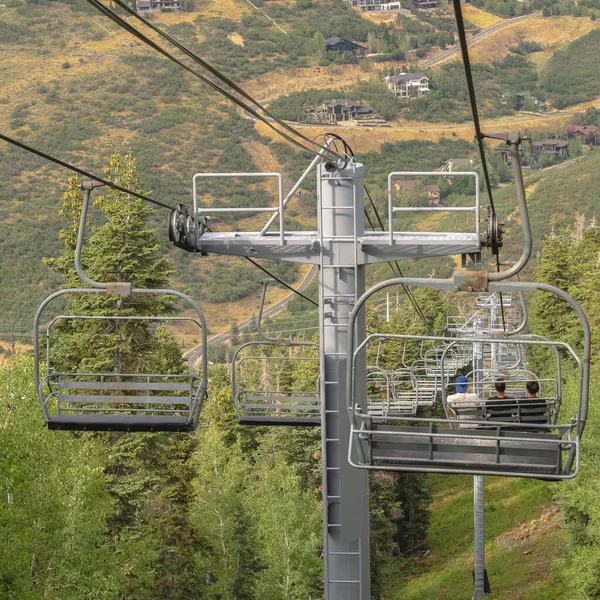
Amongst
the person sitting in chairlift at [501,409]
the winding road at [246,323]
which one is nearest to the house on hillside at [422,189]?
the winding road at [246,323]

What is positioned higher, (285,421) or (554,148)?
(554,148)

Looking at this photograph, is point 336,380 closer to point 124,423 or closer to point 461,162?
point 124,423

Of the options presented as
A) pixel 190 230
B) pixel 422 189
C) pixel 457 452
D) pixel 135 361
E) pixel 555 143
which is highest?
pixel 555 143

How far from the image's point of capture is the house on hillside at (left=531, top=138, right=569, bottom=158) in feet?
638

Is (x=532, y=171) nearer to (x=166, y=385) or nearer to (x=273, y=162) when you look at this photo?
(x=273, y=162)

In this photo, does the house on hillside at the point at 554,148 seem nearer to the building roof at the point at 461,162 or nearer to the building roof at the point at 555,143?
the building roof at the point at 555,143

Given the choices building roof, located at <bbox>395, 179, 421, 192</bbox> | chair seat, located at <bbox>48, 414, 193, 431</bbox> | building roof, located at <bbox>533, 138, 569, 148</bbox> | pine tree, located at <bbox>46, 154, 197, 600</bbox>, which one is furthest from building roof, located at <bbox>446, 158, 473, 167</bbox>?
chair seat, located at <bbox>48, 414, 193, 431</bbox>

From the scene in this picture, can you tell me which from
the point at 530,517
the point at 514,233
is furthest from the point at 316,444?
the point at 514,233

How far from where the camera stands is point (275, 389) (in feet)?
156

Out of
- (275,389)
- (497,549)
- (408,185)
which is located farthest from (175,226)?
(408,185)

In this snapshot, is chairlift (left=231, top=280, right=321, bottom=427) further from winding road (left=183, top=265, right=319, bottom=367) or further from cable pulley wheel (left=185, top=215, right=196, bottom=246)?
winding road (left=183, top=265, right=319, bottom=367)

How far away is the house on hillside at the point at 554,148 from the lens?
194500 mm

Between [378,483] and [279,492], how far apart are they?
194 inches

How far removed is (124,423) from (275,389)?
36.0 m
